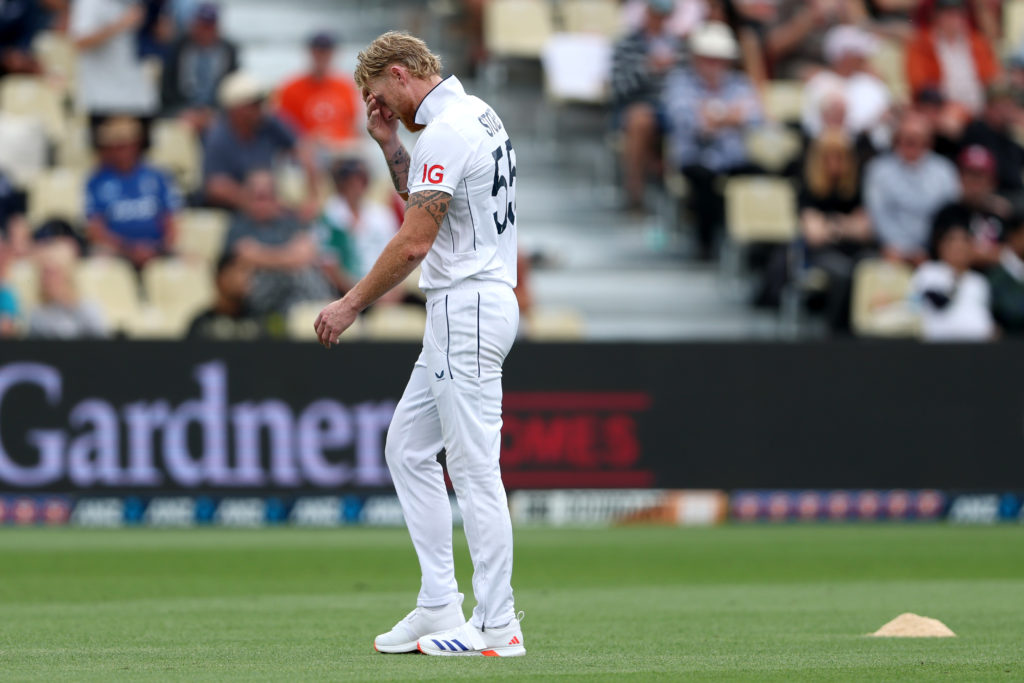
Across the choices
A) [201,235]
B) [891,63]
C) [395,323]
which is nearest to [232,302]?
[201,235]

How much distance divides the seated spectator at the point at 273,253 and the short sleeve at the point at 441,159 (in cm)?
772

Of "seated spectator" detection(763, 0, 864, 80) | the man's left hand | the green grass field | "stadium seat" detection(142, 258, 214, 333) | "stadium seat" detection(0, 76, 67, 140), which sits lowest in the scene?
the green grass field

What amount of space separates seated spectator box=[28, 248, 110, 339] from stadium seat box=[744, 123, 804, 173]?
6683 mm

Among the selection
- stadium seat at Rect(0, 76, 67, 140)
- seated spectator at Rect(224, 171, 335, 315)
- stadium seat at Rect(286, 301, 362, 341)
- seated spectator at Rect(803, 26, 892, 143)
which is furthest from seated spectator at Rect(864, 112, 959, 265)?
stadium seat at Rect(0, 76, 67, 140)

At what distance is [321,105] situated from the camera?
1567 cm

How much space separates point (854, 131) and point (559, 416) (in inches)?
202

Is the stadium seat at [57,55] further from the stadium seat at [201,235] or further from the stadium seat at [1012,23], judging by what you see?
the stadium seat at [1012,23]

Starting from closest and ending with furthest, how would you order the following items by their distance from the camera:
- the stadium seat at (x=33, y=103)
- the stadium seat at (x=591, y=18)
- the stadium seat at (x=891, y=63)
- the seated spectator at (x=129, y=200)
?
1. the seated spectator at (x=129, y=200)
2. the stadium seat at (x=33, y=103)
3. the stadium seat at (x=591, y=18)
4. the stadium seat at (x=891, y=63)

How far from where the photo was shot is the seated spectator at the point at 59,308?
12.7 m

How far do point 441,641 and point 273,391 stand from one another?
688cm

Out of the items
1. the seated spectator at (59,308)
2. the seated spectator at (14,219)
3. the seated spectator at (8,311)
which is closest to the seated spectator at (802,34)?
the seated spectator at (14,219)

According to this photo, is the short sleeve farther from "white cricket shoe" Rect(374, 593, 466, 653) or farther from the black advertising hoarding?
the black advertising hoarding

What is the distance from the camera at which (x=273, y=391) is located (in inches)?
501

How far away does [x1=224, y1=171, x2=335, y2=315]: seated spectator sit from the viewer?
13477mm
